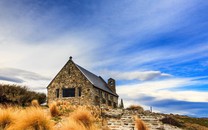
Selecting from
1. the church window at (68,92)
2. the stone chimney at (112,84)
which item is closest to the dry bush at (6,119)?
the church window at (68,92)

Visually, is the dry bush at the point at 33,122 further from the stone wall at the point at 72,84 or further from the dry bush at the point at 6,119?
the stone wall at the point at 72,84

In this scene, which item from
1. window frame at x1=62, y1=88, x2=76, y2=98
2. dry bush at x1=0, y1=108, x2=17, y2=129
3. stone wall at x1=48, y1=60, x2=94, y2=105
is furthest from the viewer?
window frame at x1=62, y1=88, x2=76, y2=98

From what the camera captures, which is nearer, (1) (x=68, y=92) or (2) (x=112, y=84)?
(1) (x=68, y=92)

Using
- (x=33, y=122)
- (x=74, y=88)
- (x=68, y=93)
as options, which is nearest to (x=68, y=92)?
(x=68, y=93)

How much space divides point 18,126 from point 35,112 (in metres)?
0.61

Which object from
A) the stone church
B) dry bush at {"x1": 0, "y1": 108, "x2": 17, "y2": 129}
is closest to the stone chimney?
the stone church

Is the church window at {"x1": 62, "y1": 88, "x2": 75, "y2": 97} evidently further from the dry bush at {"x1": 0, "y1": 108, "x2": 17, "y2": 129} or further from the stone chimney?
the dry bush at {"x1": 0, "y1": 108, "x2": 17, "y2": 129}

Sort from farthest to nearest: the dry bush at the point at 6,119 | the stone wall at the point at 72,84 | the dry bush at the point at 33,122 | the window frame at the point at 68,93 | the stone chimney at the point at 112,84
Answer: the stone chimney at the point at 112,84 → the window frame at the point at 68,93 → the stone wall at the point at 72,84 → the dry bush at the point at 6,119 → the dry bush at the point at 33,122

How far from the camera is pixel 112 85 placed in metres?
39.6

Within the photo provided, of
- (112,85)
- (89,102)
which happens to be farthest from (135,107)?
(112,85)

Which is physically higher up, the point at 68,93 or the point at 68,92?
the point at 68,92

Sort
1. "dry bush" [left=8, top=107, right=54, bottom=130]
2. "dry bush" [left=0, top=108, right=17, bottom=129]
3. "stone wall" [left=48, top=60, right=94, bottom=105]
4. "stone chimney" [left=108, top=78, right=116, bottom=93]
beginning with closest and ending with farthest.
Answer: "dry bush" [left=8, top=107, right=54, bottom=130] → "dry bush" [left=0, top=108, right=17, bottom=129] → "stone wall" [left=48, top=60, right=94, bottom=105] → "stone chimney" [left=108, top=78, right=116, bottom=93]

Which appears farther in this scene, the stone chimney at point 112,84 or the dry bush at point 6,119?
the stone chimney at point 112,84

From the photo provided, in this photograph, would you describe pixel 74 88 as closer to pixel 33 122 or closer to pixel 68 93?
pixel 68 93
